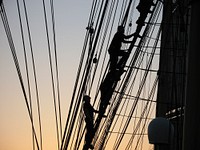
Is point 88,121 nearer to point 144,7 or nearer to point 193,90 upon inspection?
point 144,7

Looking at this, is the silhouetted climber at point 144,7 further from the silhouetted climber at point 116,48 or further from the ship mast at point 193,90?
the ship mast at point 193,90

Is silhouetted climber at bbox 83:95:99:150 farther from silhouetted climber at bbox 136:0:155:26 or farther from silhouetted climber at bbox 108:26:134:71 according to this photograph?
silhouetted climber at bbox 136:0:155:26

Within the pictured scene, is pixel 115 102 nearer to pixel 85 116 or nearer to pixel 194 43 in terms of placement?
pixel 85 116

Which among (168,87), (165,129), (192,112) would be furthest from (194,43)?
(168,87)

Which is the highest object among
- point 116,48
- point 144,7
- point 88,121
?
point 144,7

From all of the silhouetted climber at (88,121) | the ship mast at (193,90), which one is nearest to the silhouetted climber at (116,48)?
the silhouetted climber at (88,121)

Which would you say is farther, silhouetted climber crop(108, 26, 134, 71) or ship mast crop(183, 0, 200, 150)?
silhouetted climber crop(108, 26, 134, 71)

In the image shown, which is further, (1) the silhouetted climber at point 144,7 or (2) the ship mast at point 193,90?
(1) the silhouetted climber at point 144,7

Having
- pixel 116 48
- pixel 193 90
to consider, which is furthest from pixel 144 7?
pixel 193 90

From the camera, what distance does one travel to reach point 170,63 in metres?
11.9

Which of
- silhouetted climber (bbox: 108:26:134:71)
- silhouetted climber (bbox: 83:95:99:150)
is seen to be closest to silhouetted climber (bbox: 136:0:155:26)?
silhouetted climber (bbox: 108:26:134:71)

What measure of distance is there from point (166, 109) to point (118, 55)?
13.8 feet

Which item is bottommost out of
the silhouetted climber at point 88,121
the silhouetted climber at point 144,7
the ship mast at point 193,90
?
the ship mast at point 193,90

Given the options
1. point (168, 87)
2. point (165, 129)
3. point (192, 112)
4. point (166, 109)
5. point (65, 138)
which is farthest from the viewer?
point (168, 87)
